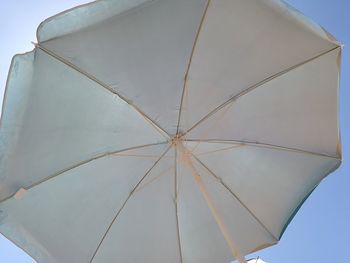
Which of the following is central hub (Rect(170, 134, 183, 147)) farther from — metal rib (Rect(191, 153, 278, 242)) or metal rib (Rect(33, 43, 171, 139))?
metal rib (Rect(191, 153, 278, 242))

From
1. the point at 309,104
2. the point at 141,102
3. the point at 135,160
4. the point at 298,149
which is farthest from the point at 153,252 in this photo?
the point at 309,104

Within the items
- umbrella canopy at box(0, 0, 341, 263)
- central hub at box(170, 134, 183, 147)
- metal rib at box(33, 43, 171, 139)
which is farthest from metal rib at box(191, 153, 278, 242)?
metal rib at box(33, 43, 171, 139)

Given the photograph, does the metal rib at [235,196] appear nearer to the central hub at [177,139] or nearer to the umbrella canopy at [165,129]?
the umbrella canopy at [165,129]

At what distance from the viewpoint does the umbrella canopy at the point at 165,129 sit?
14.4ft

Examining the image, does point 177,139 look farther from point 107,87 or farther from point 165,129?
point 107,87

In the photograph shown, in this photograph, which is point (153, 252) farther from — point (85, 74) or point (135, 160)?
point (85, 74)

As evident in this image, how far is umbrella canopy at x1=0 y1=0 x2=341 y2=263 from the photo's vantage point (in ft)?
14.4

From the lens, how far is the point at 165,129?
526 cm

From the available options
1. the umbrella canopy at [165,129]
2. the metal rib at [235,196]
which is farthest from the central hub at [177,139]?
the metal rib at [235,196]

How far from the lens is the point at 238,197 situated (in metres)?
5.61

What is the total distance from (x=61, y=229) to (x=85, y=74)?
6.56 feet

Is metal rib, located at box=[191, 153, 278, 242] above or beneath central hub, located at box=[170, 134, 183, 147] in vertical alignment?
beneath

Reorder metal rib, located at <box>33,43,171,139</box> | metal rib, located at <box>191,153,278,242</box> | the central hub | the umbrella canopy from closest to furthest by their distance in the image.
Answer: metal rib, located at <box>33,43,171,139</box> < the umbrella canopy < the central hub < metal rib, located at <box>191,153,278,242</box>

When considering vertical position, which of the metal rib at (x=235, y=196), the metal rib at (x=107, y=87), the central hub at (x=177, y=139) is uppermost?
the metal rib at (x=107, y=87)
